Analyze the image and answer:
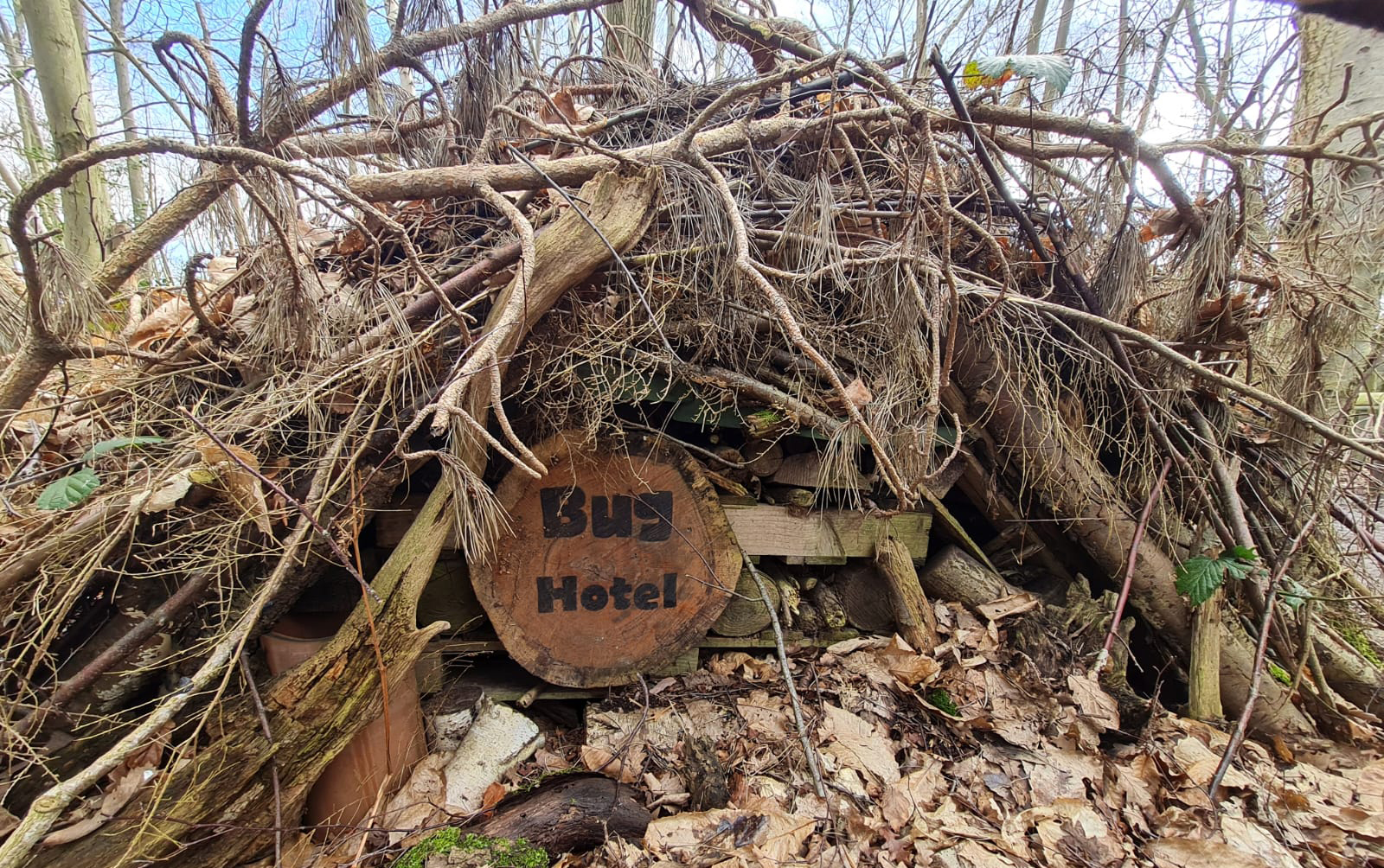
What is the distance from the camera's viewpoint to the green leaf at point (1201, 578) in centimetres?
240

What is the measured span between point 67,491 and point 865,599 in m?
2.92

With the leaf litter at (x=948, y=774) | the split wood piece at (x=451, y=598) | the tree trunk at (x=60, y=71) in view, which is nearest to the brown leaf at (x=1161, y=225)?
the leaf litter at (x=948, y=774)

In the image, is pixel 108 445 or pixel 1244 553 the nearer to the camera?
pixel 108 445

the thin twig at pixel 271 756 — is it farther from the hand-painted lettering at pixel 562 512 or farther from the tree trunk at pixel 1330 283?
the tree trunk at pixel 1330 283

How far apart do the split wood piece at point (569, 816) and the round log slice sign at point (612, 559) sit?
488 millimetres

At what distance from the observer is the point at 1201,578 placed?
7.97ft

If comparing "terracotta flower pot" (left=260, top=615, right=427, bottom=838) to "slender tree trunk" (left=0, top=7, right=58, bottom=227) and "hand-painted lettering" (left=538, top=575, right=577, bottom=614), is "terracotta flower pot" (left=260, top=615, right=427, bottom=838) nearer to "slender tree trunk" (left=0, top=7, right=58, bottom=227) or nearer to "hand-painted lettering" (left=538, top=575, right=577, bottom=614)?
"hand-painted lettering" (left=538, top=575, right=577, bottom=614)

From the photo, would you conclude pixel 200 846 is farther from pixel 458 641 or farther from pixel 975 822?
pixel 975 822

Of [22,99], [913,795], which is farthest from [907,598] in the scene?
[22,99]

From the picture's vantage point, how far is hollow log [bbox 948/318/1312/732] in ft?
8.55

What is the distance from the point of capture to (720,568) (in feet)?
8.41

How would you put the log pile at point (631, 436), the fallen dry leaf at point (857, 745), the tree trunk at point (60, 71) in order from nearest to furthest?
the log pile at point (631, 436)
the fallen dry leaf at point (857, 745)
the tree trunk at point (60, 71)

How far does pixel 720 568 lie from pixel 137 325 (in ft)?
9.64

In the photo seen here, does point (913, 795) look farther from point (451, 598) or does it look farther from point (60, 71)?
point (60, 71)
